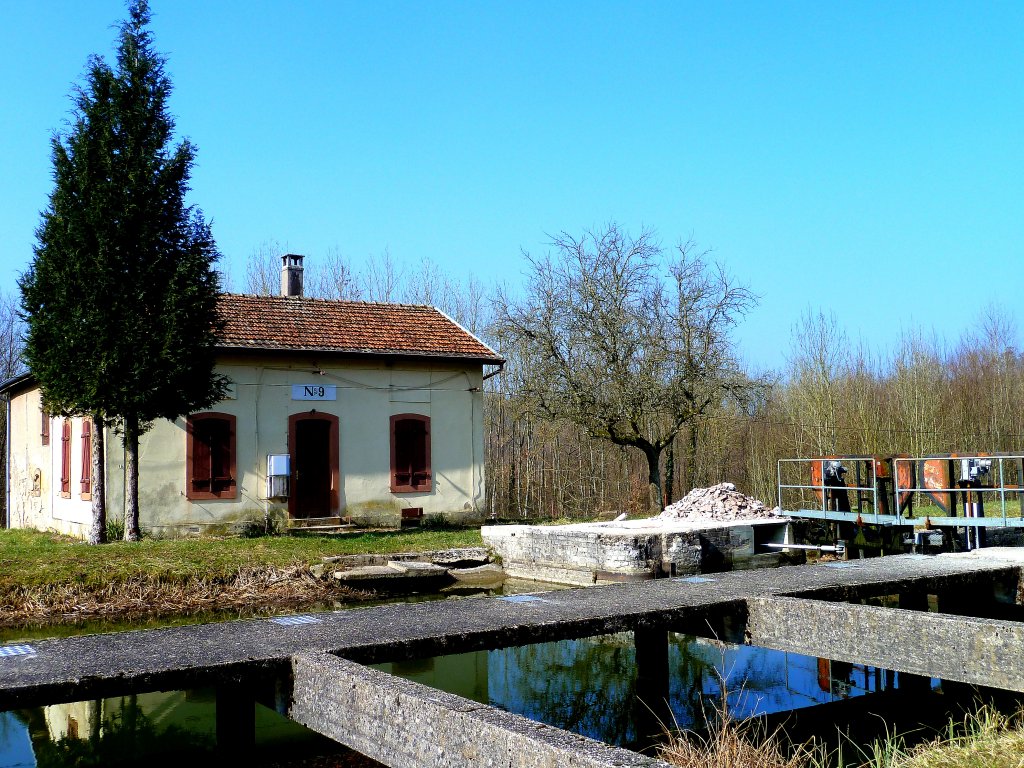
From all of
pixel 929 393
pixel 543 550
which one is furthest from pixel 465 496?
pixel 929 393

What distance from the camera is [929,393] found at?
23.8 m

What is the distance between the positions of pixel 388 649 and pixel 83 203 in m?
11.8

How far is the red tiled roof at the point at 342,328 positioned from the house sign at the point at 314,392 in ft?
2.63

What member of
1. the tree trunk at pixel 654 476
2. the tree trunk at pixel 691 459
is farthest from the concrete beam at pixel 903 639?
the tree trunk at pixel 691 459

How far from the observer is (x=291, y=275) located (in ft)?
72.3

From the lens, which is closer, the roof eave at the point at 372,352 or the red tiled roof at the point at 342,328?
the roof eave at the point at 372,352

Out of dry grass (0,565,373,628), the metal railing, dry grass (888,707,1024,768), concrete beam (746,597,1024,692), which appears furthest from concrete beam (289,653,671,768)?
the metal railing

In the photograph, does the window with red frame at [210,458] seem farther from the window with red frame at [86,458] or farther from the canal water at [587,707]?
the canal water at [587,707]

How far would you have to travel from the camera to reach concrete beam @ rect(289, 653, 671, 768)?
12.2 feet

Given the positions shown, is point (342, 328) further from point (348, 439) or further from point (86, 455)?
point (86, 455)

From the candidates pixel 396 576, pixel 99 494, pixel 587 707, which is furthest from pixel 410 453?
pixel 587 707

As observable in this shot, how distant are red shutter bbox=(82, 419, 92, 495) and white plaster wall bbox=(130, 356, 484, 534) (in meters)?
0.72

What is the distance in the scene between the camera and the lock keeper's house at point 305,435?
58.5 ft

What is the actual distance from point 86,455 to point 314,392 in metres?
4.39
